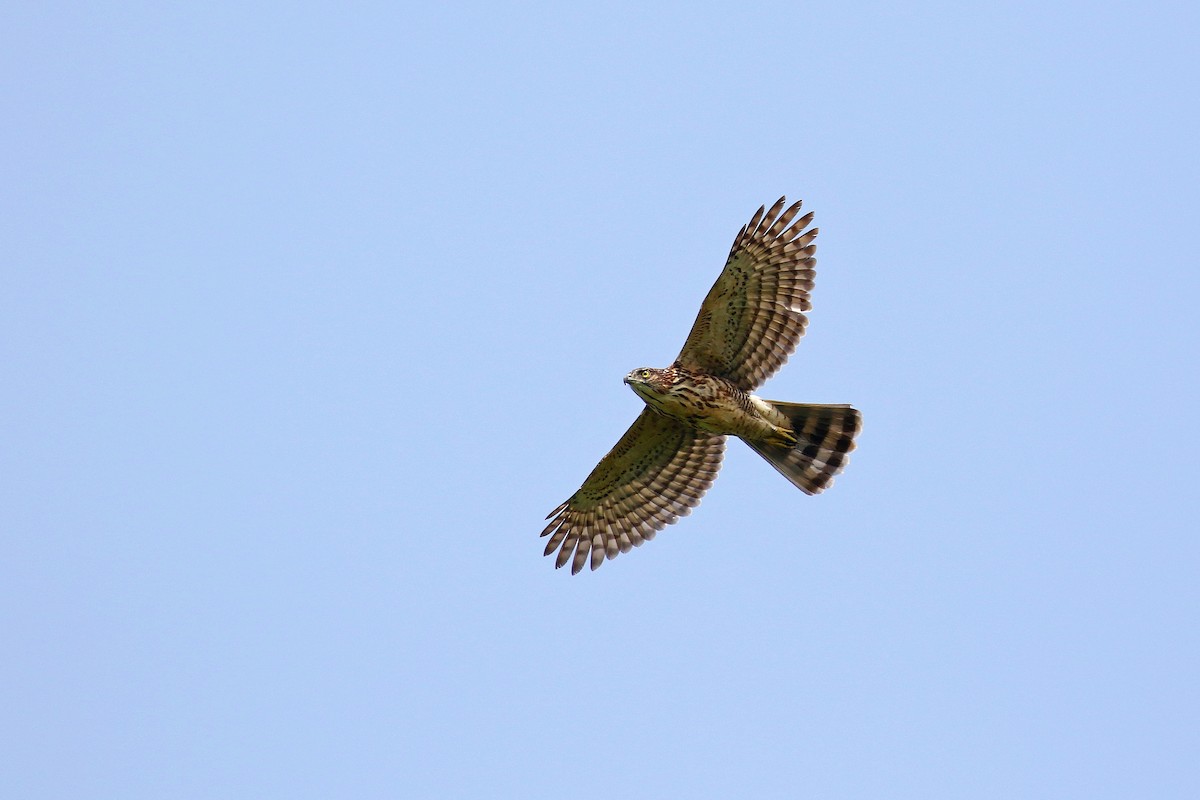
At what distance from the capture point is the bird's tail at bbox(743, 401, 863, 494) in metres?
18.7

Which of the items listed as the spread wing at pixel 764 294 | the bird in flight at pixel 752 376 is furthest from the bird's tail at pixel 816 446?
the spread wing at pixel 764 294

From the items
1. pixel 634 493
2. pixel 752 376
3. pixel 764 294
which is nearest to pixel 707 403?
pixel 752 376

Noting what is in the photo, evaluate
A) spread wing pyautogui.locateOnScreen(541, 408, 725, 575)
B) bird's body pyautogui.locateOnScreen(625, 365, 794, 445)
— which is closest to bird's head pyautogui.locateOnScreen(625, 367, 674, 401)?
bird's body pyautogui.locateOnScreen(625, 365, 794, 445)

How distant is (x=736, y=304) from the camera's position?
18.5 m

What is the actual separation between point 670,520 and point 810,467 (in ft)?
6.64

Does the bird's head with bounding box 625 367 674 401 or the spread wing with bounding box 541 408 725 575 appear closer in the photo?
the bird's head with bounding box 625 367 674 401

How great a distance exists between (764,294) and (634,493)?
3196 mm

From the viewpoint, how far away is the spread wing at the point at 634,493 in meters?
19.7

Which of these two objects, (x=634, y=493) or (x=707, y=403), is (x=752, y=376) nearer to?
(x=707, y=403)

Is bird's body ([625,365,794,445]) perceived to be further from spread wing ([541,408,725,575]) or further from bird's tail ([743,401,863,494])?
spread wing ([541,408,725,575])

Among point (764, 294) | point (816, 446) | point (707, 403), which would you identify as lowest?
point (707, 403)

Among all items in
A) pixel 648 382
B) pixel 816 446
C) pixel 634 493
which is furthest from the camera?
pixel 634 493

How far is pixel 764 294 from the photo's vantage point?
1842cm

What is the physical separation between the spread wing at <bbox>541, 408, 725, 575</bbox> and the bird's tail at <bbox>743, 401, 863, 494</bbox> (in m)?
1.17
